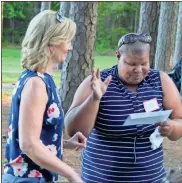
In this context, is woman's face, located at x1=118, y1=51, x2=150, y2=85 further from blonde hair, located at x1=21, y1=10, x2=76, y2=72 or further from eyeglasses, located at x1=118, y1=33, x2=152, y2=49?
blonde hair, located at x1=21, y1=10, x2=76, y2=72

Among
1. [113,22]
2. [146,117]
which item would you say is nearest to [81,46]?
[146,117]

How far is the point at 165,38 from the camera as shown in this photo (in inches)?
441

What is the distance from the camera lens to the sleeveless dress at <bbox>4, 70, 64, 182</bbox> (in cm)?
209

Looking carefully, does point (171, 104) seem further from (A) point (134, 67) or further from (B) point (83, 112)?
(B) point (83, 112)

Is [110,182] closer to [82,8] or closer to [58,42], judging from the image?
[58,42]

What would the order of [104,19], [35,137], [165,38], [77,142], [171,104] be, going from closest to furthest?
[35,137], [77,142], [171,104], [165,38], [104,19]

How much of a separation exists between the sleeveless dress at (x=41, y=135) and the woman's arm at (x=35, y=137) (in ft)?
0.26

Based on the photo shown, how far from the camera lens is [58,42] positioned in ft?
7.02

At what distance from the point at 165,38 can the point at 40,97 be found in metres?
9.51

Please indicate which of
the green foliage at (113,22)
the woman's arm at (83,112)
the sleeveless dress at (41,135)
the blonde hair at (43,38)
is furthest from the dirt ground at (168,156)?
the green foliage at (113,22)

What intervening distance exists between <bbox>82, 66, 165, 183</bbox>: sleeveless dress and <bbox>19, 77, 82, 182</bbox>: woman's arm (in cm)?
69

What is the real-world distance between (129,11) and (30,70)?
1405 inches

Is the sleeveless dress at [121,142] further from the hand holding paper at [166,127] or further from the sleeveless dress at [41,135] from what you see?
the sleeveless dress at [41,135]

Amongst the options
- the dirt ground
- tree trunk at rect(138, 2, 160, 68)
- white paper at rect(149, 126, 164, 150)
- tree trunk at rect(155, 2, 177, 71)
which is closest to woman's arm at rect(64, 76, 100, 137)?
white paper at rect(149, 126, 164, 150)
